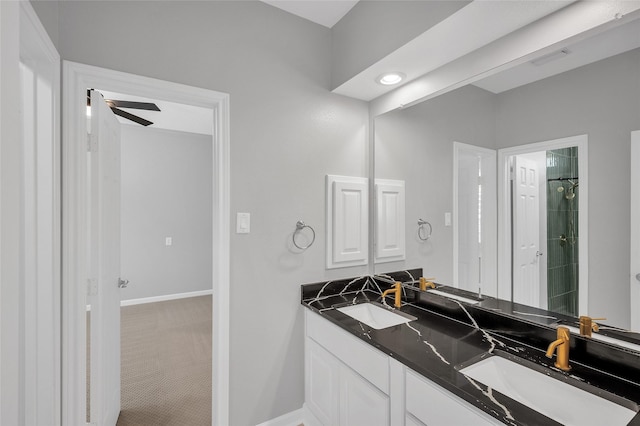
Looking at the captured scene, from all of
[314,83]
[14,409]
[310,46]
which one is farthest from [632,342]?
[310,46]

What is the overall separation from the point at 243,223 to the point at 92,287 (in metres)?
0.81

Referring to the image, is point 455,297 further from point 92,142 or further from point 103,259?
point 92,142

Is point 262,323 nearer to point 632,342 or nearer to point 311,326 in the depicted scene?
point 311,326

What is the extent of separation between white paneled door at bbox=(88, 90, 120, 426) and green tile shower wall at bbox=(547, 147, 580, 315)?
2.12 metres

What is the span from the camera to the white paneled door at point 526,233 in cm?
136

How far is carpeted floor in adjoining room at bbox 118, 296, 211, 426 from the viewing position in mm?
2139

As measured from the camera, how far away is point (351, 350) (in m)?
1.57

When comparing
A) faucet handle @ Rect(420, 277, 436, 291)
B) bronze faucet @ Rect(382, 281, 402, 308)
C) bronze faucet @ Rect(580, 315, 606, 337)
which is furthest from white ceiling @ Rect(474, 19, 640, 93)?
bronze faucet @ Rect(382, 281, 402, 308)

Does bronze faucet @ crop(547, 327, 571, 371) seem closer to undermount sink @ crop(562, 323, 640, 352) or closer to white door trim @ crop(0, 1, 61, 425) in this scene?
undermount sink @ crop(562, 323, 640, 352)

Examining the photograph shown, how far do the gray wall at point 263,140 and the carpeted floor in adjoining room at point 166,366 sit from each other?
66cm

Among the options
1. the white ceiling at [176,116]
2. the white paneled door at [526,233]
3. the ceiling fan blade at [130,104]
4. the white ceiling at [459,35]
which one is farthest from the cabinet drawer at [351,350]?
the white ceiling at [176,116]

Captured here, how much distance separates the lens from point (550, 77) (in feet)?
4.28

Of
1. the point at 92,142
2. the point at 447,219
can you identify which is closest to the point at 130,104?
the point at 92,142

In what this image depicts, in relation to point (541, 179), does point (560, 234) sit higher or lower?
lower
